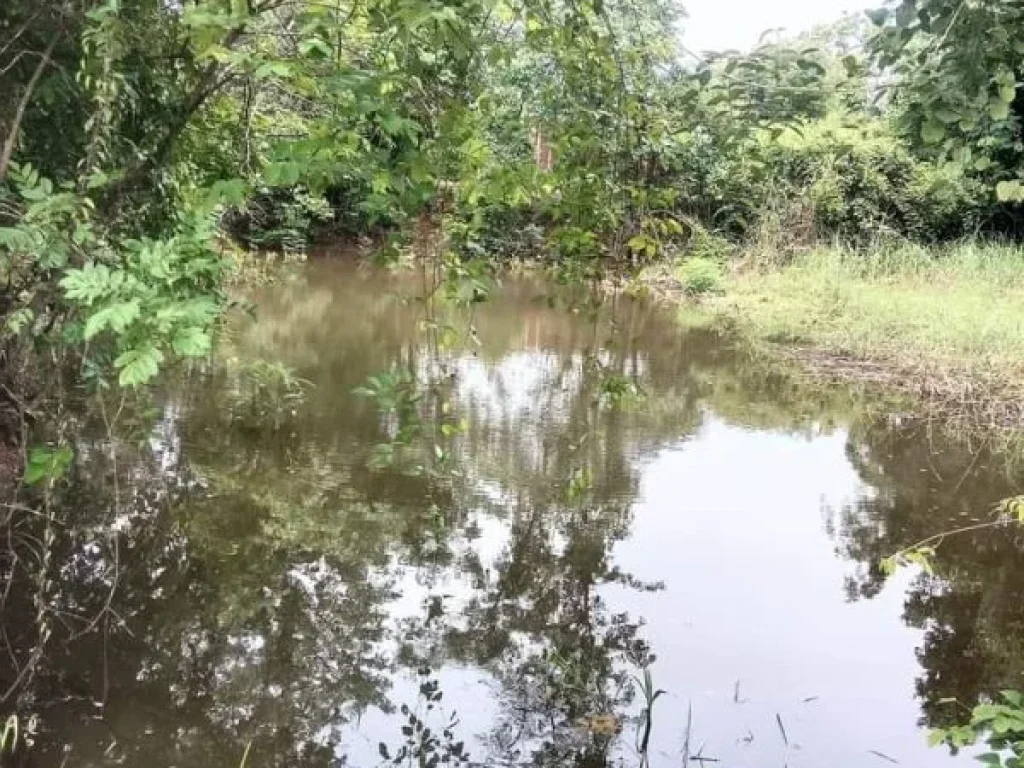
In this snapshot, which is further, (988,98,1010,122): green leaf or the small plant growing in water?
the small plant growing in water

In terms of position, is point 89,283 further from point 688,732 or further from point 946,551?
point 946,551

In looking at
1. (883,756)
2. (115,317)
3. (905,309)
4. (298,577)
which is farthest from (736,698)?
(905,309)

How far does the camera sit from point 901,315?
8875mm

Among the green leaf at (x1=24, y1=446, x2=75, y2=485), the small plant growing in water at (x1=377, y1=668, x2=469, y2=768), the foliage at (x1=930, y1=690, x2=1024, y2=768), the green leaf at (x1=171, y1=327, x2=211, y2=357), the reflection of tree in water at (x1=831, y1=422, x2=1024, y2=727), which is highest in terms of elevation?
the green leaf at (x1=171, y1=327, x2=211, y2=357)

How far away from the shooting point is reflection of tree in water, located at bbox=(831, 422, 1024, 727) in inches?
140

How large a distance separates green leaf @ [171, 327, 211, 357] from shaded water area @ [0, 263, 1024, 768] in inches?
25.4

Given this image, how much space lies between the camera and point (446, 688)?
3197 millimetres

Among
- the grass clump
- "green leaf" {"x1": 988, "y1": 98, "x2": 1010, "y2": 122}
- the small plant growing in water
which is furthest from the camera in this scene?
the grass clump

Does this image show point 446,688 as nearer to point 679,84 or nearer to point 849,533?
point 679,84

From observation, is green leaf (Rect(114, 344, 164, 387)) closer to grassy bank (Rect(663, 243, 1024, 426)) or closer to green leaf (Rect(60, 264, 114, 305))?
green leaf (Rect(60, 264, 114, 305))

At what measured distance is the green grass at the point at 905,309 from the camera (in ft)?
23.5

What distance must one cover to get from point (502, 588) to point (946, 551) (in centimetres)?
217

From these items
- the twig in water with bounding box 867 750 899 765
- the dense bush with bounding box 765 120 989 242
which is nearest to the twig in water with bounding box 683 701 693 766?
the twig in water with bounding box 867 750 899 765

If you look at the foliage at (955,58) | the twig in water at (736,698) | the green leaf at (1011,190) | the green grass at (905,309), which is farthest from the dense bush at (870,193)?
the foliage at (955,58)
